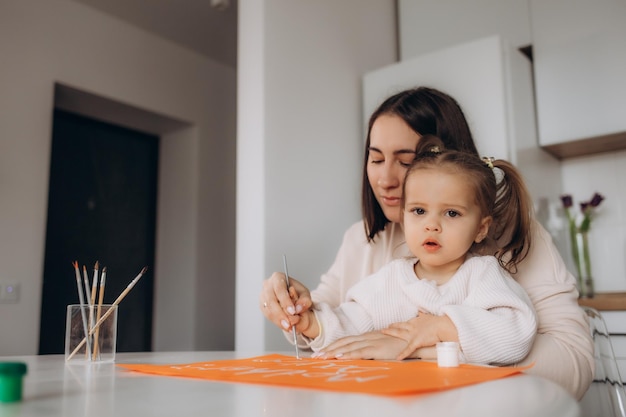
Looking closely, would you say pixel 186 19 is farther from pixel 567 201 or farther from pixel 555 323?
pixel 555 323

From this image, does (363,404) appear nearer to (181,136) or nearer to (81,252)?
(81,252)

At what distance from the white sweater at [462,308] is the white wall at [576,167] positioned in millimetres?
1670

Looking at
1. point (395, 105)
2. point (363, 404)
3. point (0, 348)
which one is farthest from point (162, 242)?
point (363, 404)

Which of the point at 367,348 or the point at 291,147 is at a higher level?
the point at 291,147

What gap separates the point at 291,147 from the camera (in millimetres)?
1997

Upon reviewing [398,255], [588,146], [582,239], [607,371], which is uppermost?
[588,146]

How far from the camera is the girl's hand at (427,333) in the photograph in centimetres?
85

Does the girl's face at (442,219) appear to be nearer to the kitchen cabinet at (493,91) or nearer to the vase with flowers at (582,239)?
the kitchen cabinet at (493,91)

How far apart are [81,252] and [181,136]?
1.04 metres

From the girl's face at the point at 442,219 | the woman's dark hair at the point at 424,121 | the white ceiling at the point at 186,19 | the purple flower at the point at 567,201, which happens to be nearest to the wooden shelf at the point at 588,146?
the purple flower at the point at 567,201

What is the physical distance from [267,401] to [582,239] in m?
2.30

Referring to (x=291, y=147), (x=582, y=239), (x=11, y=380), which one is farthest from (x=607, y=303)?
(x=11, y=380)

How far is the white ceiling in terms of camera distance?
3270 millimetres

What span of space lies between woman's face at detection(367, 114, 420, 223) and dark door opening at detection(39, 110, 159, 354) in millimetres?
2193
